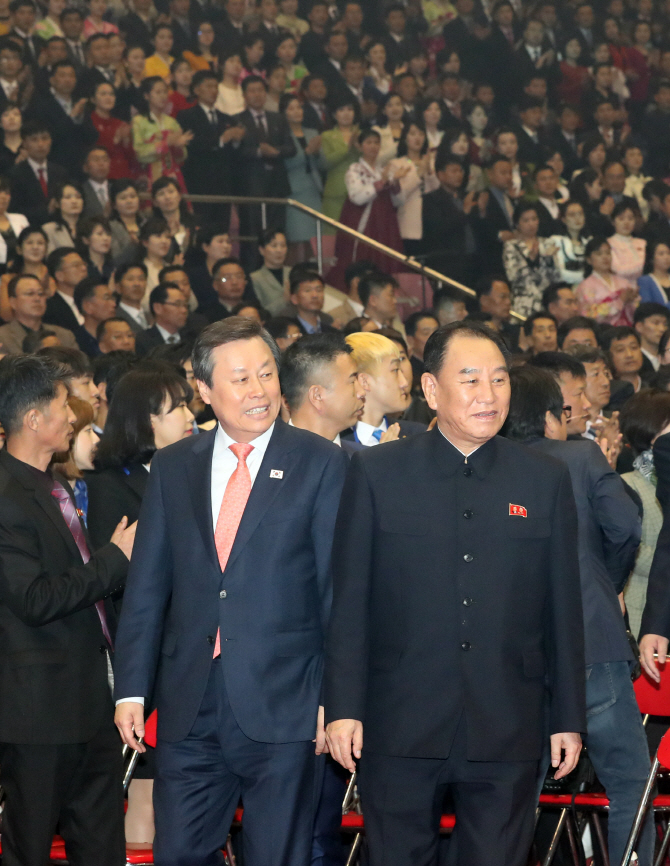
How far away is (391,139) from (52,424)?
7212 mm

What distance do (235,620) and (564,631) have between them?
710 mm

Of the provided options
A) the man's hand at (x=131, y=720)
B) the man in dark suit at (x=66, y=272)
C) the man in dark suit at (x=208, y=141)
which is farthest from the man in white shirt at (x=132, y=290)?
the man's hand at (x=131, y=720)

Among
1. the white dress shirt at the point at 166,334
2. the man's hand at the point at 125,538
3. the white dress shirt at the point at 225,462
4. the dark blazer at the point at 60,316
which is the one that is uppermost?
the dark blazer at the point at 60,316

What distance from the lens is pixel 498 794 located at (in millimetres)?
2332

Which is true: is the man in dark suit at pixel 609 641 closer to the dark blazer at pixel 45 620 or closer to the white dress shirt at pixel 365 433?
the white dress shirt at pixel 365 433

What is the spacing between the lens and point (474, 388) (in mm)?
2406

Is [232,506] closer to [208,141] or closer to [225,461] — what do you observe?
[225,461]

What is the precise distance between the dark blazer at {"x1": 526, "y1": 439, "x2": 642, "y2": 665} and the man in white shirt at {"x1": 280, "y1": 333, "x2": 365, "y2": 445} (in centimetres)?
69

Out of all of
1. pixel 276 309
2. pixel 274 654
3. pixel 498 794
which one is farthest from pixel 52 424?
pixel 276 309

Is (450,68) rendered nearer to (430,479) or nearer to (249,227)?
(249,227)

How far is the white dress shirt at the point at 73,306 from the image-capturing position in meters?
6.78

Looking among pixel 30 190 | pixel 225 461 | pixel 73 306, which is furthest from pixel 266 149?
pixel 225 461

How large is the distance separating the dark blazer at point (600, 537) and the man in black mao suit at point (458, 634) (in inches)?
26.1

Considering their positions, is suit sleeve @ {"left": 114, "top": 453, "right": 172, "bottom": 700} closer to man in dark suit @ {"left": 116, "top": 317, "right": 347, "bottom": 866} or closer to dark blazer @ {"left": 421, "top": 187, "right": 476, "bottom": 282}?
man in dark suit @ {"left": 116, "top": 317, "right": 347, "bottom": 866}
